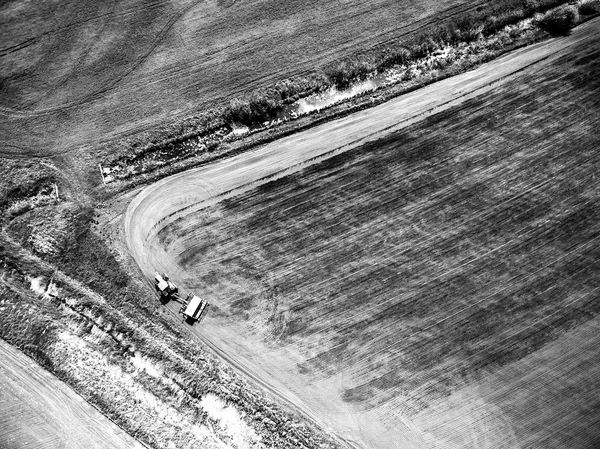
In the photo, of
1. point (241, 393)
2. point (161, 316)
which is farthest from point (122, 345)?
point (241, 393)

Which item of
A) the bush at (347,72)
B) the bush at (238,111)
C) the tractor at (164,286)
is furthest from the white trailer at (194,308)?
the bush at (347,72)

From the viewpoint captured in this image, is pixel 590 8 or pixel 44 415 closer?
pixel 44 415

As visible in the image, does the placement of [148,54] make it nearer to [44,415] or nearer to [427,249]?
[427,249]

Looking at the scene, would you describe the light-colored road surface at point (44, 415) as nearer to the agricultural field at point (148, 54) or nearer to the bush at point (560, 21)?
the agricultural field at point (148, 54)

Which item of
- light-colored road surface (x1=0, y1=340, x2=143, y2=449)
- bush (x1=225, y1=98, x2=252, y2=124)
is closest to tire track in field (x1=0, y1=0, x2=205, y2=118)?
bush (x1=225, y1=98, x2=252, y2=124)

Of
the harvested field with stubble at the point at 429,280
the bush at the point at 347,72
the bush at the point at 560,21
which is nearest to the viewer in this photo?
the harvested field with stubble at the point at 429,280

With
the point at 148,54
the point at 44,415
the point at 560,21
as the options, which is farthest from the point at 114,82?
the point at 560,21

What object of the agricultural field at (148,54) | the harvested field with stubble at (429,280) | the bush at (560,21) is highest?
the agricultural field at (148,54)

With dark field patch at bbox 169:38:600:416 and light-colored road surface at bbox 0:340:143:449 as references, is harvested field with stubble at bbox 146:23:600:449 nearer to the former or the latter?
dark field patch at bbox 169:38:600:416
